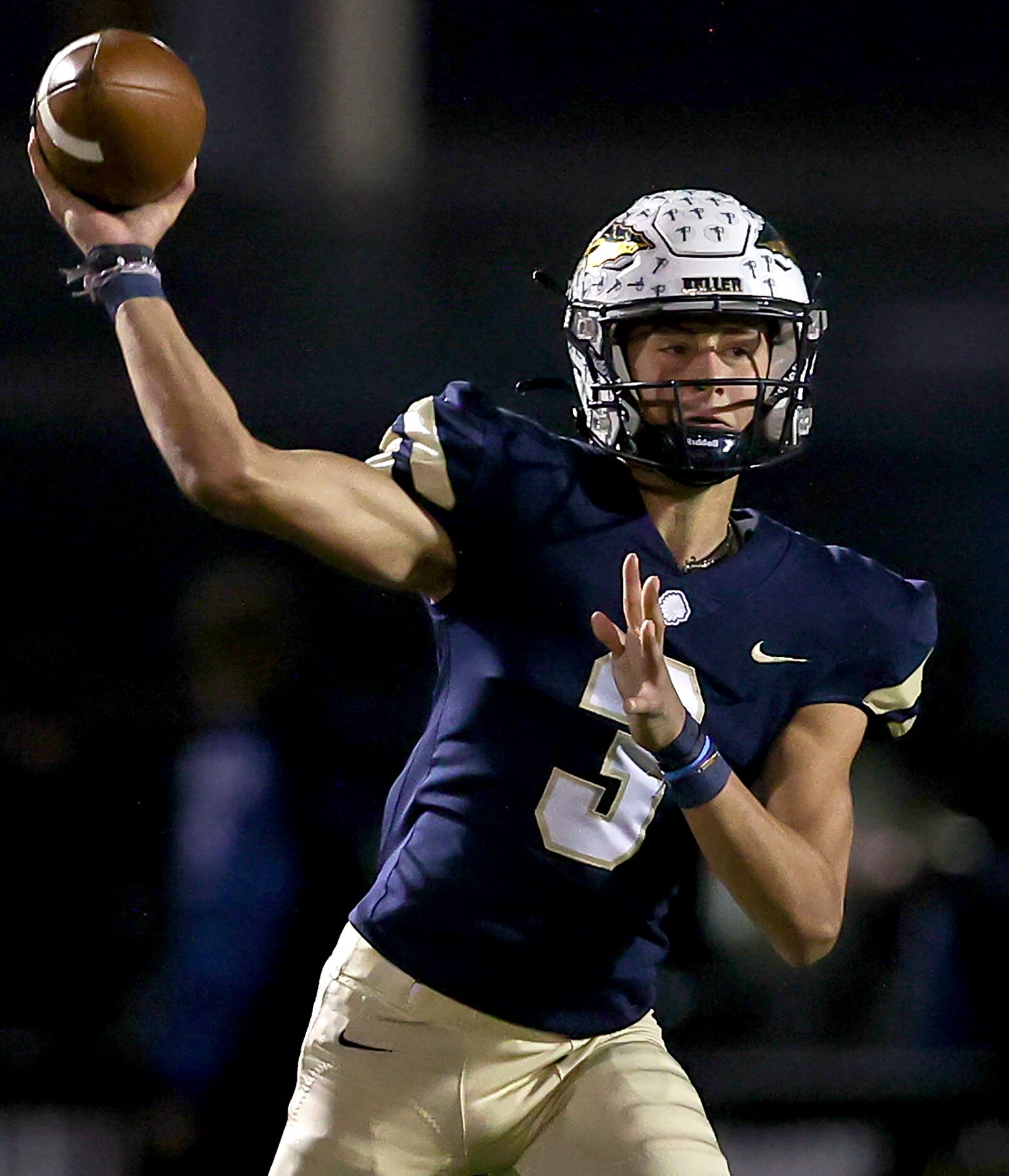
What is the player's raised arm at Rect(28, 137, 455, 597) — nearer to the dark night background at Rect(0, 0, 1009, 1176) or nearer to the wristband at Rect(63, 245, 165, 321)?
the wristband at Rect(63, 245, 165, 321)

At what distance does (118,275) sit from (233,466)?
0.20 m

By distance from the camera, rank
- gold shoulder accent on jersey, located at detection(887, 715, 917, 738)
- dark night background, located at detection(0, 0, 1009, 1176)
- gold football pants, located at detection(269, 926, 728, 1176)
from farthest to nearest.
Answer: dark night background, located at detection(0, 0, 1009, 1176)
gold shoulder accent on jersey, located at detection(887, 715, 917, 738)
gold football pants, located at detection(269, 926, 728, 1176)

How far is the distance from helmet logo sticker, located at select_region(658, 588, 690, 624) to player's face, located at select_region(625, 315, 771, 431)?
0.58 ft

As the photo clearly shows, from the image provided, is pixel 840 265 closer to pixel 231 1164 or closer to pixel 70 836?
pixel 70 836

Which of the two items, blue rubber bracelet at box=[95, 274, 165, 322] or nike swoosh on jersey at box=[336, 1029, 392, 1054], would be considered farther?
nike swoosh on jersey at box=[336, 1029, 392, 1054]

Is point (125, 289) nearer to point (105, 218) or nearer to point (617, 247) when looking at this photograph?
point (105, 218)

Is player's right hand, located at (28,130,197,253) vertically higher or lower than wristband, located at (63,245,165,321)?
higher

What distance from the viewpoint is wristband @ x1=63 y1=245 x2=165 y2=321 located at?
1.42 meters

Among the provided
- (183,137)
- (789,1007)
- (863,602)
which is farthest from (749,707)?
(789,1007)

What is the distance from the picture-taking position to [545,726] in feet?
5.42

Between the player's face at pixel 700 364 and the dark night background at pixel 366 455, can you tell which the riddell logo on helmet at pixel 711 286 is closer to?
the player's face at pixel 700 364

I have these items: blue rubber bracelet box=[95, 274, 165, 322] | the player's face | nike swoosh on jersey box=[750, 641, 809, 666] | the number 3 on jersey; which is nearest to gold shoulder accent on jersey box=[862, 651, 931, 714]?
nike swoosh on jersey box=[750, 641, 809, 666]

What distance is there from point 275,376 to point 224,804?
705mm

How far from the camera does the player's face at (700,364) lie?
170cm
